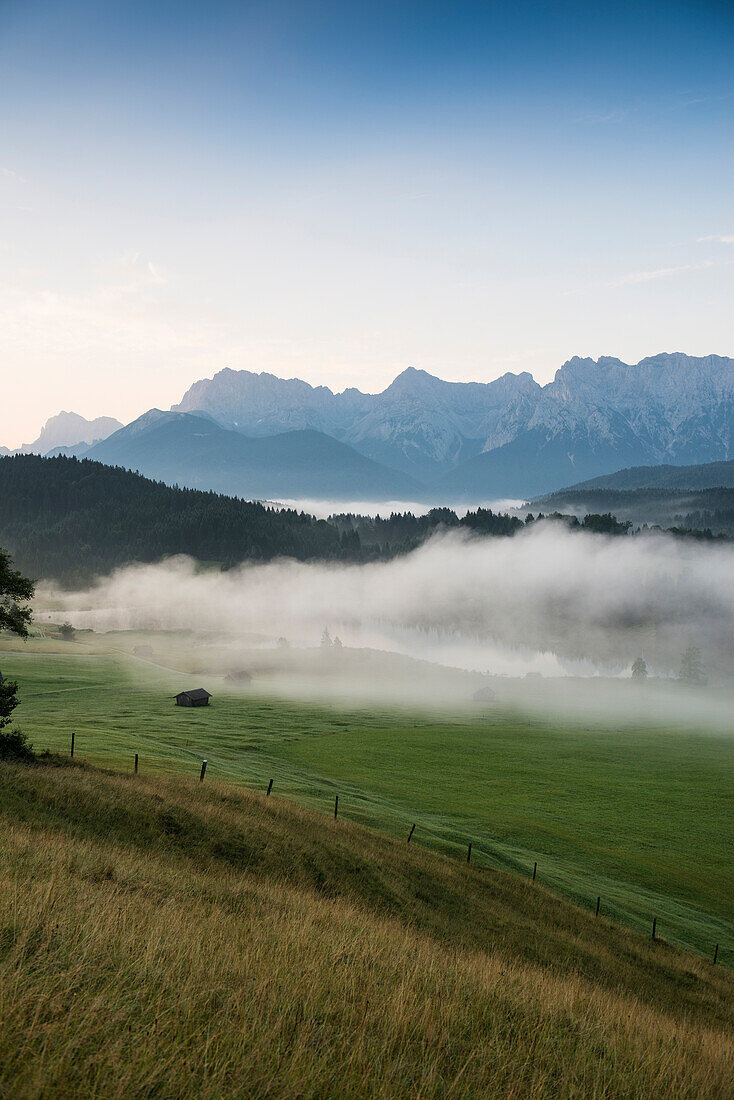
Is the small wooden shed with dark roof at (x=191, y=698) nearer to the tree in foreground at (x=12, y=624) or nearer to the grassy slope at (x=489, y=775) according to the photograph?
the grassy slope at (x=489, y=775)

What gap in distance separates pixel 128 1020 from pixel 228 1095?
147 centimetres

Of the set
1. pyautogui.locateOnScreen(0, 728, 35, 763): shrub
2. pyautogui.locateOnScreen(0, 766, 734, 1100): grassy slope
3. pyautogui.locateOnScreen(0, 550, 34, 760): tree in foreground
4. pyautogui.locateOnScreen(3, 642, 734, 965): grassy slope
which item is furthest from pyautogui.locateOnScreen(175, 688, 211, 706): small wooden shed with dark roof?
pyautogui.locateOnScreen(0, 766, 734, 1100): grassy slope

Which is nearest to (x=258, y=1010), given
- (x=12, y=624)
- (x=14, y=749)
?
(x=14, y=749)

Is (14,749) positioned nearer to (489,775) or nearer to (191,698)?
(489,775)

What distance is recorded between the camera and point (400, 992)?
7719 mm

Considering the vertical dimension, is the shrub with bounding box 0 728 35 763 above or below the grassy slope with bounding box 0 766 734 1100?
below

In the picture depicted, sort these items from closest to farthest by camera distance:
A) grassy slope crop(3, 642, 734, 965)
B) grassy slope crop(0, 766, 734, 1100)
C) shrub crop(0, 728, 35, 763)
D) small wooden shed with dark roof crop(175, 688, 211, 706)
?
grassy slope crop(0, 766, 734, 1100) < shrub crop(0, 728, 35, 763) < grassy slope crop(3, 642, 734, 965) < small wooden shed with dark roof crop(175, 688, 211, 706)

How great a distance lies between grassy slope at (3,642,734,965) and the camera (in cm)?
4341

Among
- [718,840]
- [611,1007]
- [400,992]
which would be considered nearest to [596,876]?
[718,840]

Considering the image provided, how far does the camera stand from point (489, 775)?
8181 centimetres

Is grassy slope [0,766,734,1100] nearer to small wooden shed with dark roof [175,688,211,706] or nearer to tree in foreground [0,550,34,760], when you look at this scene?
tree in foreground [0,550,34,760]

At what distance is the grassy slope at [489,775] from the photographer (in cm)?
4341

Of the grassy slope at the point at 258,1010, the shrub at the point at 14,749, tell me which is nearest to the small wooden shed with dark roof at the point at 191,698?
the shrub at the point at 14,749

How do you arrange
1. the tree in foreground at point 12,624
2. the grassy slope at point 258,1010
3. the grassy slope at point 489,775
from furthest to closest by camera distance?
1. the grassy slope at point 489,775
2. the tree in foreground at point 12,624
3. the grassy slope at point 258,1010
